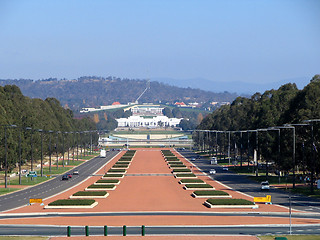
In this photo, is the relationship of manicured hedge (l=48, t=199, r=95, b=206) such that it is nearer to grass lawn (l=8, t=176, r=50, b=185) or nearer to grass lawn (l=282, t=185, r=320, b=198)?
grass lawn (l=282, t=185, r=320, b=198)

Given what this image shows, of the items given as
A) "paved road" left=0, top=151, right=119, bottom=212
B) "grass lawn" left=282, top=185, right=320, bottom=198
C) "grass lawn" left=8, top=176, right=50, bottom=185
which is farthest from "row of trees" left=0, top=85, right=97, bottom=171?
"grass lawn" left=282, top=185, right=320, bottom=198

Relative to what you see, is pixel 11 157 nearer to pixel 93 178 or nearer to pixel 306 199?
pixel 93 178

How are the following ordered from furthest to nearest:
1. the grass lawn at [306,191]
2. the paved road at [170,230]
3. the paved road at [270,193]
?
the grass lawn at [306,191] < the paved road at [270,193] < the paved road at [170,230]

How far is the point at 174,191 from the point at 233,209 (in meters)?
25.8

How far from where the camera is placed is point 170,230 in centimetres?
5962

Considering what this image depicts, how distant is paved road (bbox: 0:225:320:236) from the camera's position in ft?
190

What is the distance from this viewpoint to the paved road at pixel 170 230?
57.9 m

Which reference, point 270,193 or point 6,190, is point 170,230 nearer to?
point 270,193

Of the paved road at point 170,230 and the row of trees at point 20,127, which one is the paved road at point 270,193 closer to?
the paved road at point 170,230

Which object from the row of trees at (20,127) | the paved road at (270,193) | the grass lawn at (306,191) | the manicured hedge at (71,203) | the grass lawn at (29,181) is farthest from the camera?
the row of trees at (20,127)

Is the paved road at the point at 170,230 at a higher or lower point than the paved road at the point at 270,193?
higher

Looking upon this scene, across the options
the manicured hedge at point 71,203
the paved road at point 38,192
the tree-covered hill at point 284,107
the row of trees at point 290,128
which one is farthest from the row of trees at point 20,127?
the tree-covered hill at point 284,107

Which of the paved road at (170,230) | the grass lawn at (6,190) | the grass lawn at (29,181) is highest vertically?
the paved road at (170,230)

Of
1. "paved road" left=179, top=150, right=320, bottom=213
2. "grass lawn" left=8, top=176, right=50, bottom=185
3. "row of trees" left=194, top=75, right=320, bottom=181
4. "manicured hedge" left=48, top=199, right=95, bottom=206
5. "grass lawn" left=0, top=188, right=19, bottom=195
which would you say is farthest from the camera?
"grass lawn" left=8, top=176, right=50, bottom=185
